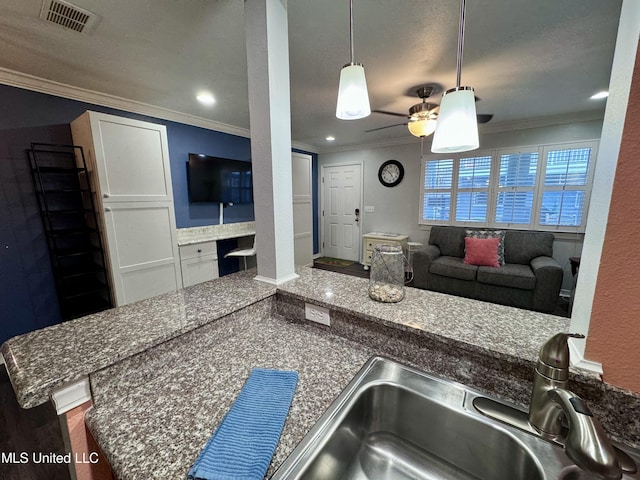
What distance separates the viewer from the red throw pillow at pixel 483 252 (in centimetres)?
321

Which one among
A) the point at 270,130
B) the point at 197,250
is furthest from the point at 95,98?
the point at 270,130

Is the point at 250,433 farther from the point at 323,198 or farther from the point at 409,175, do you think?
the point at 323,198

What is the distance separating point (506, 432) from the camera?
593 millimetres

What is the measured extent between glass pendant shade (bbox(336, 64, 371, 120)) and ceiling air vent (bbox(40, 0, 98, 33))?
1572mm

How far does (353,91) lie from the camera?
1.00 metres

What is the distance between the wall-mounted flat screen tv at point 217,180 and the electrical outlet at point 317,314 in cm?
287

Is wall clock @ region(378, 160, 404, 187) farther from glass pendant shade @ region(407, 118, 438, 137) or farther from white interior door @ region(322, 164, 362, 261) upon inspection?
glass pendant shade @ region(407, 118, 438, 137)

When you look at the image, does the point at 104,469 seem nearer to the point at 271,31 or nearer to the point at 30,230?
the point at 271,31

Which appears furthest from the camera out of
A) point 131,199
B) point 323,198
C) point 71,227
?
point 323,198

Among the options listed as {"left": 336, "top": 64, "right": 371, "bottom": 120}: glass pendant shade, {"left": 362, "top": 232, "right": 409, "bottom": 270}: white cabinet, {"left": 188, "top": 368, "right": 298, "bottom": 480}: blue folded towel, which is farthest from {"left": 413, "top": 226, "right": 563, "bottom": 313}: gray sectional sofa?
{"left": 188, "top": 368, "right": 298, "bottom": 480}: blue folded towel

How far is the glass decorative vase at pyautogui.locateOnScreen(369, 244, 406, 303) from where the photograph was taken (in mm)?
1021

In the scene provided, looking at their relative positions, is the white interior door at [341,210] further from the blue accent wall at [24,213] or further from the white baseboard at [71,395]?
the white baseboard at [71,395]

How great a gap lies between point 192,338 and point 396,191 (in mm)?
4331

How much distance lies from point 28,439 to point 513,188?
527cm
